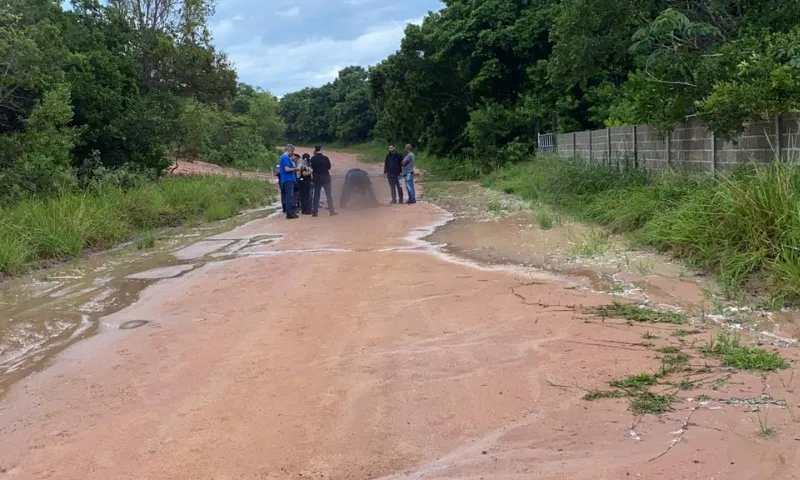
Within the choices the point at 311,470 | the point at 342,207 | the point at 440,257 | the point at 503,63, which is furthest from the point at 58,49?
the point at 503,63

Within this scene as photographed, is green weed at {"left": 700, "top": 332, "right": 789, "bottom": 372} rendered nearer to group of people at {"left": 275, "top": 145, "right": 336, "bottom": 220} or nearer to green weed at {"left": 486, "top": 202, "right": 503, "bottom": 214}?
green weed at {"left": 486, "top": 202, "right": 503, "bottom": 214}

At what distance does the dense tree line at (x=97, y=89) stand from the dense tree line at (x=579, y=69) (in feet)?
28.5

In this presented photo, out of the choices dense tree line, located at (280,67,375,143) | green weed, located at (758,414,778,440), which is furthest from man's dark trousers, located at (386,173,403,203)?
dense tree line, located at (280,67,375,143)

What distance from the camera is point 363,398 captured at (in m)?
4.67

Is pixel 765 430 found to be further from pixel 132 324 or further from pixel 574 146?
pixel 574 146

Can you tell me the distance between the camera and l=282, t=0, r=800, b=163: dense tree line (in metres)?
9.59

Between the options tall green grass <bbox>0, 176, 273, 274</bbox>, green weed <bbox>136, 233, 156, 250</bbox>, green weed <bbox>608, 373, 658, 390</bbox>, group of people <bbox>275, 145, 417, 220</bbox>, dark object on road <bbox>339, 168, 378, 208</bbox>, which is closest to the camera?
green weed <bbox>608, 373, 658, 390</bbox>

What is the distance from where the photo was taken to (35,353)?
6.27 meters

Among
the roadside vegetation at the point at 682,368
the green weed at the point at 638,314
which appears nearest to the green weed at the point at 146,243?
the green weed at the point at 638,314

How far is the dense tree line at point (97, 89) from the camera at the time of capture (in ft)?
45.6

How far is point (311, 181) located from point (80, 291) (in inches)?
331

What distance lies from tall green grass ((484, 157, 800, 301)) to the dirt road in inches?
60.9

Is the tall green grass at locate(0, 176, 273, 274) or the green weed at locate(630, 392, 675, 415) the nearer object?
the green weed at locate(630, 392, 675, 415)

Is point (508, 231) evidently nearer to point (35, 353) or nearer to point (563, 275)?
point (563, 275)
